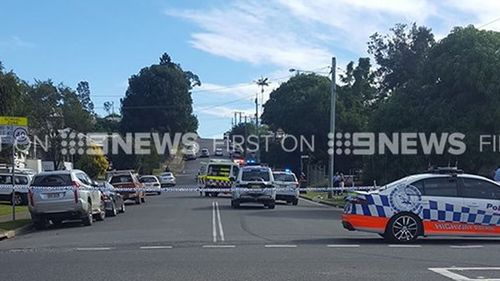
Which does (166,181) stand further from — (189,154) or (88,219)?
(189,154)

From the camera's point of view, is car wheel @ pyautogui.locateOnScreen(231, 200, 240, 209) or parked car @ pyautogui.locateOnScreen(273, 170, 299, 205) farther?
parked car @ pyautogui.locateOnScreen(273, 170, 299, 205)

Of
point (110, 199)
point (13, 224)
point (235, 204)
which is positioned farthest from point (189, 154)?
point (13, 224)

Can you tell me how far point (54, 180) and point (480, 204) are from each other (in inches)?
493

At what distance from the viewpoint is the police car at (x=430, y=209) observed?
16.2m

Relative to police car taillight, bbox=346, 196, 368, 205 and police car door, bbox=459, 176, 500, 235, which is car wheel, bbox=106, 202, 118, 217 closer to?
police car taillight, bbox=346, 196, 368, 205

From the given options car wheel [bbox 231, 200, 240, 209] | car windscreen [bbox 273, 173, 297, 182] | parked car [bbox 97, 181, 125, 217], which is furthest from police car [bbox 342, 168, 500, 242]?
car windscreen [bbox 273, 173, 297, 182]

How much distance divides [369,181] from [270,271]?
1235 inches

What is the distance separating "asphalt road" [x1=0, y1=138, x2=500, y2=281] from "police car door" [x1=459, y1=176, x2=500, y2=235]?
41 cm

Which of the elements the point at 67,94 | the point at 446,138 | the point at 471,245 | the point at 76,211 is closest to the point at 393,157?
the point at 446,138

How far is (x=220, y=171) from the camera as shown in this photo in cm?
4881

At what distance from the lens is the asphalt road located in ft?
37.8

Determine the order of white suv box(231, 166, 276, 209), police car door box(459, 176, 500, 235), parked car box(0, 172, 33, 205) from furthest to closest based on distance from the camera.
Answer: parked car box(0, 172, 33, 205), white suv box(231, 166, 276, 209), police car door box(459, 176, 500, 235)

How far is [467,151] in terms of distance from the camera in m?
34.2

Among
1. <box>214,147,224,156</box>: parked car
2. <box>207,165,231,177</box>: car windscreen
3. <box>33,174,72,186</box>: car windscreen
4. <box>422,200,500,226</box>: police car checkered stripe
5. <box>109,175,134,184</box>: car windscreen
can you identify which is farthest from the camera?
<box>214,147,224,156</box>: parked car
